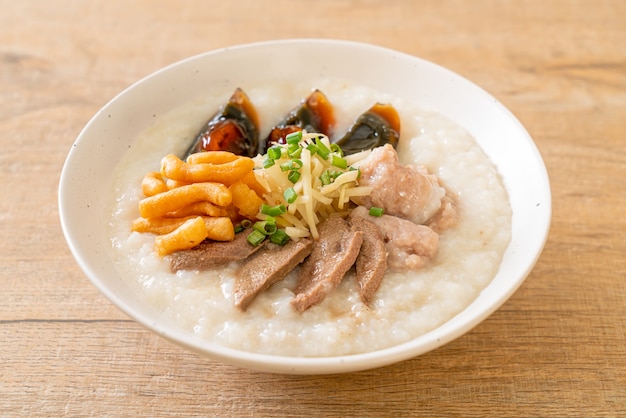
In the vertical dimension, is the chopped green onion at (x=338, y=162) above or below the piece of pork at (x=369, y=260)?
above

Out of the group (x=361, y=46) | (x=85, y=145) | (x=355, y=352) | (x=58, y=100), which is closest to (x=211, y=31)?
(x=58, y=100)

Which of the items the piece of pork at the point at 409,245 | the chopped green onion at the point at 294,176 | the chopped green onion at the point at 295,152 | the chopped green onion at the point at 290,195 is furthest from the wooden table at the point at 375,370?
the chopped green onion at the point at 295,152

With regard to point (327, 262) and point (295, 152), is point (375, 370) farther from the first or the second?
point (295, 152)

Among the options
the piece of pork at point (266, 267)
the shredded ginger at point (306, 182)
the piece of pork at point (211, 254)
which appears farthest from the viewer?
the shredded ginger at point (306, 182)

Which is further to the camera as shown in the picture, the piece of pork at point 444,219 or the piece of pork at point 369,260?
the piece of pork at point 444,219

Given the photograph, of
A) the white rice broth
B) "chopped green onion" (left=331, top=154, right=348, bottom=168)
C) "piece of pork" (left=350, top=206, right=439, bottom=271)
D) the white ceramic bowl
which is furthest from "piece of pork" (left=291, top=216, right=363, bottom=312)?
the white ceramic bowl

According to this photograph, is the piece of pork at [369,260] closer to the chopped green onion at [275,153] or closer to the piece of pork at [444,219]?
A: the piece of pork at [444,219]

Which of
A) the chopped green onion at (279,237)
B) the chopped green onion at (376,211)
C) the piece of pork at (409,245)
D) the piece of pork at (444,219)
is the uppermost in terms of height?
the chopped green onion at (279,237)
